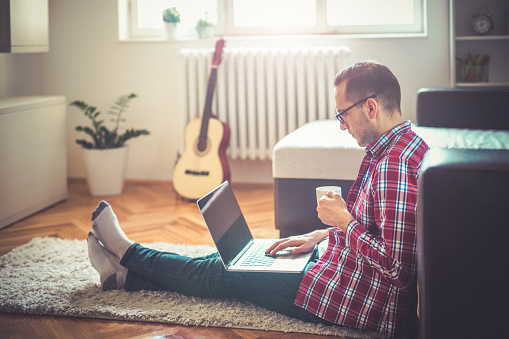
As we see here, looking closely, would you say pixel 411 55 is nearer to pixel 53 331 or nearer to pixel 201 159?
pixel 201 159

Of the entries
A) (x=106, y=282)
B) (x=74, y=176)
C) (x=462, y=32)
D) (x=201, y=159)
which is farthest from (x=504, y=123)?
(x=74, y=176)

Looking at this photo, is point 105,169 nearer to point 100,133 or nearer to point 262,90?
point 100,133

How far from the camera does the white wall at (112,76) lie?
394cm

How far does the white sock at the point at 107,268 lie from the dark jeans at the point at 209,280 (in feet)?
0.11

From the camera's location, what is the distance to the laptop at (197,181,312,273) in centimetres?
171

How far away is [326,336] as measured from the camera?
5.53 ft

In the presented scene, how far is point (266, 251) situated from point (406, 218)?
605 mm

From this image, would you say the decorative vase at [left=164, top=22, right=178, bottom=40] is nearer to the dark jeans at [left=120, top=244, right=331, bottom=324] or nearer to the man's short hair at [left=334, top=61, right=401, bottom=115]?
the dark jeans at [left=120, top=244, right=331, bottom=324]

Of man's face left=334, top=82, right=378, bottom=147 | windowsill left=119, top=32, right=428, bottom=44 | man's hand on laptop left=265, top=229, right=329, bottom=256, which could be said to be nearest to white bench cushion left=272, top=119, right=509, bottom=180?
man's hand on laptop left=265, top=229, right=329, bottom=256

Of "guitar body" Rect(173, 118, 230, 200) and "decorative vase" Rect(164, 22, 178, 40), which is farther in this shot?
"decorative vase" Rect(164, 22, 178, 40)

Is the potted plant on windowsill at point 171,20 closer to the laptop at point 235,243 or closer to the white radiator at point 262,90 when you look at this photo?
the white radiator at point 262,90

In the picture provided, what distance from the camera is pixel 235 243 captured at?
1.88 meters

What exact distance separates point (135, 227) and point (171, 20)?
1.50 meters

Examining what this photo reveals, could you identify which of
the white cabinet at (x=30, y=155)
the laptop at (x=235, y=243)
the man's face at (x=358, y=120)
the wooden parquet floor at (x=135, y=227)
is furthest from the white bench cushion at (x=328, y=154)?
the white cabinet at (x=30, y=155)
